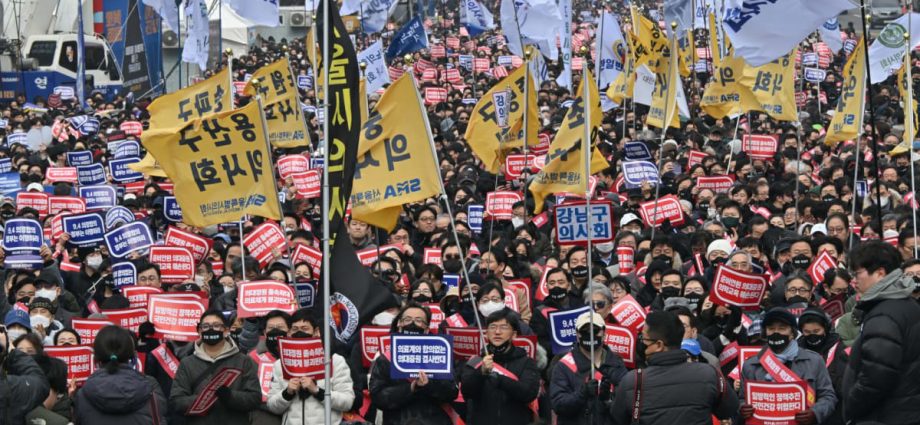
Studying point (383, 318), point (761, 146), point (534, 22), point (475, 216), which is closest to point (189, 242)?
point (383, 318)

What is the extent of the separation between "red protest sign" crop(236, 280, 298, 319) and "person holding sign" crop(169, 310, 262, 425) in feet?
5.39

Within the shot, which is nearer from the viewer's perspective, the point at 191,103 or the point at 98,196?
the point at 191,103

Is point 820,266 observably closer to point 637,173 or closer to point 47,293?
point 637,173

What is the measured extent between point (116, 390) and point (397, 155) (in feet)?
9.54

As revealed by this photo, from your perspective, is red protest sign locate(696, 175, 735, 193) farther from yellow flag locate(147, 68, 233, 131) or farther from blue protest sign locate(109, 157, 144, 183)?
blue protest sign locate(109, 157, 144, 183)

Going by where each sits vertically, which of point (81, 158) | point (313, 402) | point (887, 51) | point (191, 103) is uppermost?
point (887, 51)

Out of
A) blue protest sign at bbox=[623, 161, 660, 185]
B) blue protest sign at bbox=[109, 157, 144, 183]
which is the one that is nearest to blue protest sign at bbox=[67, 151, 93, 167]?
blue protest sign at bbox=[109, 157, 144, 183]

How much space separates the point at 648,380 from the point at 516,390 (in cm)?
201

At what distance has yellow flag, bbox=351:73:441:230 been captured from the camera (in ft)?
36.1

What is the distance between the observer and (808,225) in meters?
15.4

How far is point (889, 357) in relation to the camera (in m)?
7.30

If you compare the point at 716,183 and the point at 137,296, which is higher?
the point at 716,183

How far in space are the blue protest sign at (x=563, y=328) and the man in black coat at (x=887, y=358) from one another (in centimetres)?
310

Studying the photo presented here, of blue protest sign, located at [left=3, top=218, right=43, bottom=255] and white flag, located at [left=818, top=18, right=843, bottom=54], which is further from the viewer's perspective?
white flag, located at [left=818, top=18, right=843, bottom=54]
